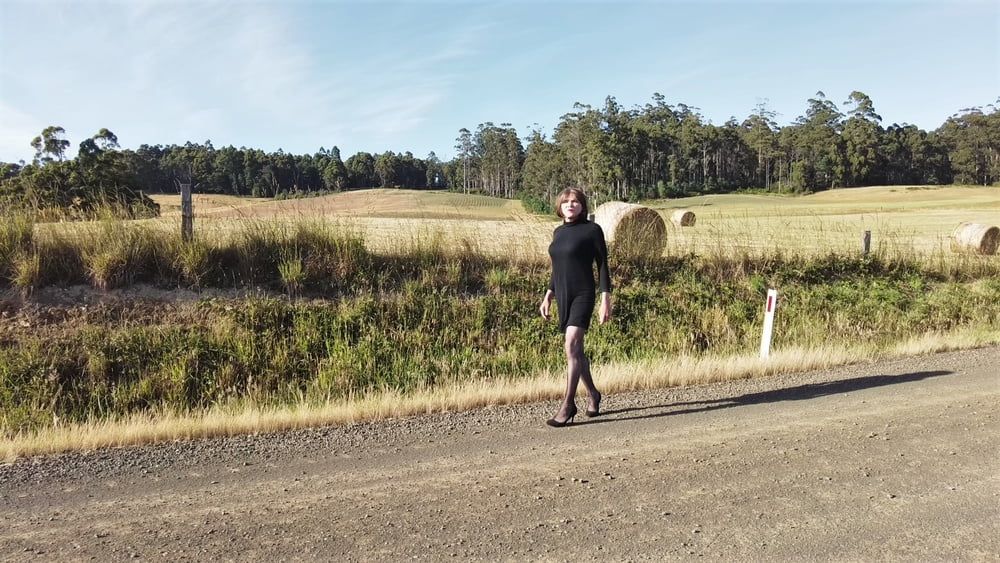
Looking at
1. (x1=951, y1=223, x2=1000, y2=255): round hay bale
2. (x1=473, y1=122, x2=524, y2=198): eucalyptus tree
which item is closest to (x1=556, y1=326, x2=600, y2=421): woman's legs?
(x1=951, y1=223, x2=1000, y2=255): round hay bale

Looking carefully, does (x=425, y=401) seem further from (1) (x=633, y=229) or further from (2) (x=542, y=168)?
(2) (x=542, y=168)

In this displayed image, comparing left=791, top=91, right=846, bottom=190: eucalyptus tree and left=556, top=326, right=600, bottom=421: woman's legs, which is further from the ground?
left=791, top=91, right=846, bottom=190: eucalyptus tree

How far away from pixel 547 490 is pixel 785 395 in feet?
11.4

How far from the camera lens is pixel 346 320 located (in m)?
9.99

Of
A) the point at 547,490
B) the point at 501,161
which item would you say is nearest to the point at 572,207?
the point at 547,490

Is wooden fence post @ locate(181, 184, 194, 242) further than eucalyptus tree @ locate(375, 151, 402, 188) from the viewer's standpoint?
No

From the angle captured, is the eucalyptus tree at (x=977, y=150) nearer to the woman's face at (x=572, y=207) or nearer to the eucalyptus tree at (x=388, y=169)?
the eucalyptus tree at (x=388, y=169)

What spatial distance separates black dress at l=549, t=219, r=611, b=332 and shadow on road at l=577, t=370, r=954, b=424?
939 mm

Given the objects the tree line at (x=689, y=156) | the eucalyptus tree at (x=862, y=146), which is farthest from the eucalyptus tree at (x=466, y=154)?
the eucalyptus tree at (x=862, y=146)

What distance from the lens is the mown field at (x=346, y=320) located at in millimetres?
7395

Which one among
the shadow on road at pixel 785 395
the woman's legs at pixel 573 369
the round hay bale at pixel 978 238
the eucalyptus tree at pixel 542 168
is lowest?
the shadow on road at pixel 785 395

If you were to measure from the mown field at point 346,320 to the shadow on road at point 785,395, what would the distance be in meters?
0.79

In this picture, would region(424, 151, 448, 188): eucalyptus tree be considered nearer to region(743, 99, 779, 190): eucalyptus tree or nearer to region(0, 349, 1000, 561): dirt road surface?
region(743, 99, 779, 190): eucalyptus tree

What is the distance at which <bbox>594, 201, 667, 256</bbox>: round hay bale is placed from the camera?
45.8 ft
